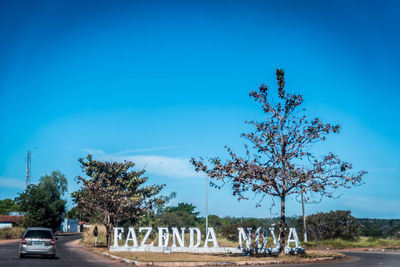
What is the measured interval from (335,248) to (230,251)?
17.0 meters

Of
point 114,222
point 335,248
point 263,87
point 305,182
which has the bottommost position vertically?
point 335,248

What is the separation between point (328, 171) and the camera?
22.6 m

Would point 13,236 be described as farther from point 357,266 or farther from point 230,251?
point 357,266

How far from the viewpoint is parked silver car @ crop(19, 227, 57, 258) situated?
69.7 ft

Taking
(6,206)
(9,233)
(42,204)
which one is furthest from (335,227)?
(6,206)

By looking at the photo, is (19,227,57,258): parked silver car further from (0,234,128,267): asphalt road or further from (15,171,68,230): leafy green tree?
(15,171,68,230): leafy green tree

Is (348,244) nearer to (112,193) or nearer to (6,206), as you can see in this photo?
(112,193)

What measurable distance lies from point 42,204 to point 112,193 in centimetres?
4757

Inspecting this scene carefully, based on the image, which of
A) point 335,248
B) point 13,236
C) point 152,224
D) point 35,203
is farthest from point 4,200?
point 335,248

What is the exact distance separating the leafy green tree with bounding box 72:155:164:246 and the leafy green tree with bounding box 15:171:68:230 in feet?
138

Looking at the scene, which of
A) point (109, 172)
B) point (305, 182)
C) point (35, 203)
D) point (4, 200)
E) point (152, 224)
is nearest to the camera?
point (305, 182)

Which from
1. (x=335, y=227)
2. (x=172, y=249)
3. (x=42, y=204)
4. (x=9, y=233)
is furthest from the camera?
(x=42, y=204)

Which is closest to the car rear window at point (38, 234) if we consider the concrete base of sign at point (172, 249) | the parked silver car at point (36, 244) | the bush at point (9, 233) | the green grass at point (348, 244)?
the parked silver car at point (36, 244)

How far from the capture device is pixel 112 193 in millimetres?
30828
